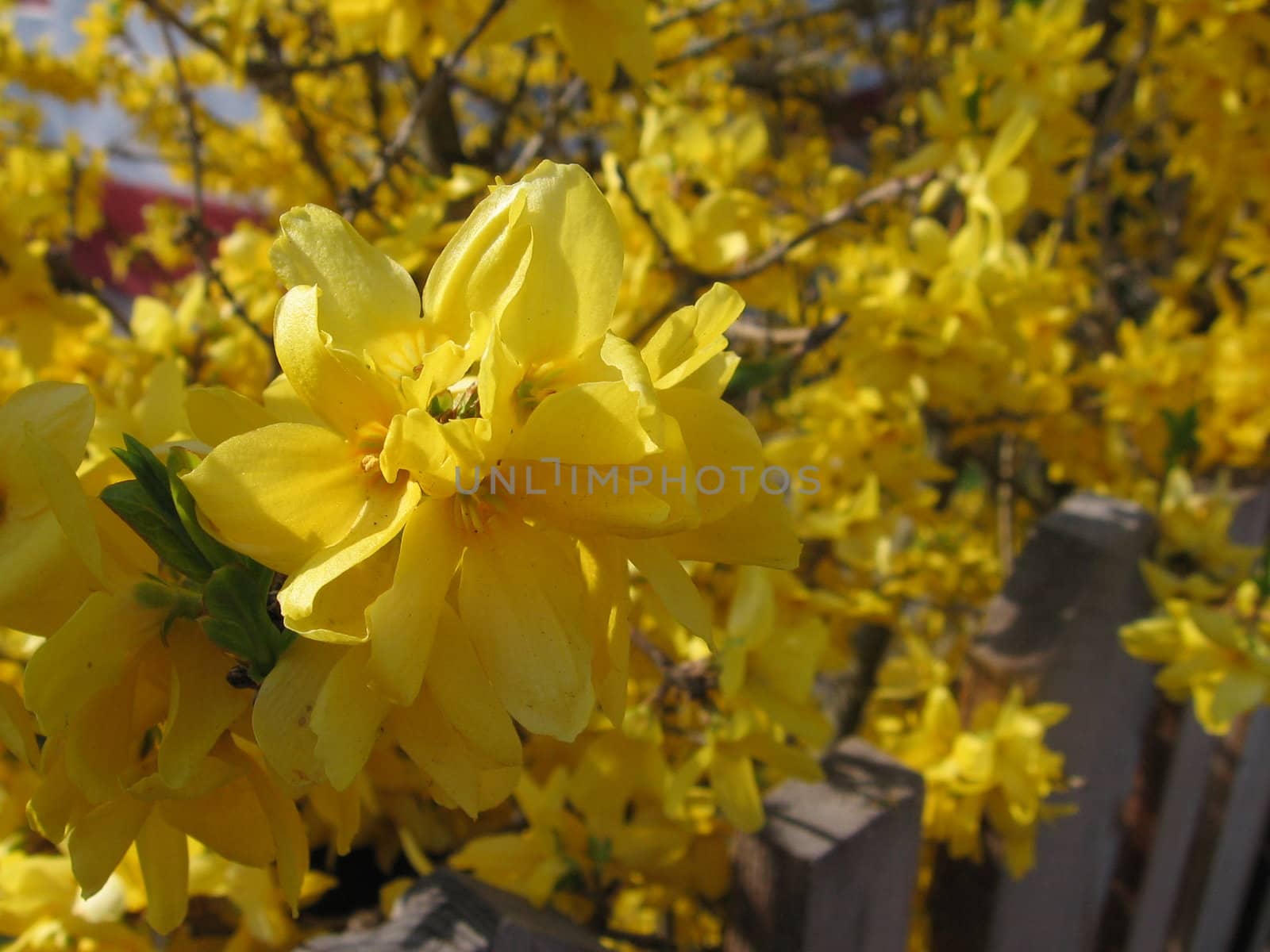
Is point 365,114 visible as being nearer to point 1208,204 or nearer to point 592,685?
point 1208,204

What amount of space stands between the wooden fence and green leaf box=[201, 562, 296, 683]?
39 centimetres

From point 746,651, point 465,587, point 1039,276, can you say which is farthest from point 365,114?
point 465,587

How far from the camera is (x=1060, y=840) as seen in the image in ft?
5.63

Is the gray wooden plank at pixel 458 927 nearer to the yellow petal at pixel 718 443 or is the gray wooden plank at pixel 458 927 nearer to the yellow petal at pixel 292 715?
the yellow petal at pixel 292 715

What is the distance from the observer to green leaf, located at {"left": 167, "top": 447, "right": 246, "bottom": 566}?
50 cm

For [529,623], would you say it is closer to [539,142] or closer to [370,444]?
[370,444]

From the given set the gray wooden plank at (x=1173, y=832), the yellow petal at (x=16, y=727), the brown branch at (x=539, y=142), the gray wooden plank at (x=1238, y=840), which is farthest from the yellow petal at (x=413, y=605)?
the gray wooden plank at (x=1238, y=840)

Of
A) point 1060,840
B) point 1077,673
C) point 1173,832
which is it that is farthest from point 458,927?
point 1173,832

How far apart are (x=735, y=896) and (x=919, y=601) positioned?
6.64ft

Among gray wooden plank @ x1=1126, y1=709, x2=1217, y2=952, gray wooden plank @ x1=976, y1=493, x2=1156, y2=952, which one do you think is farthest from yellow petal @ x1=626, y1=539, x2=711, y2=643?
gray wooden plank @ x1=1126, y1=709, x2=1217, y2=952

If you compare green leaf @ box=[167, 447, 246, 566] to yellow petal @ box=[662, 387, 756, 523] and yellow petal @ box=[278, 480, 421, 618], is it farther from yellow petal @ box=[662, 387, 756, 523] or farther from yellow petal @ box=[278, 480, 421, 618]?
yellow petal @ box=[662, 387, 756, 523]

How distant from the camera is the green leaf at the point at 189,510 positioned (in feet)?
1.65

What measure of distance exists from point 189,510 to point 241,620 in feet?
0.24

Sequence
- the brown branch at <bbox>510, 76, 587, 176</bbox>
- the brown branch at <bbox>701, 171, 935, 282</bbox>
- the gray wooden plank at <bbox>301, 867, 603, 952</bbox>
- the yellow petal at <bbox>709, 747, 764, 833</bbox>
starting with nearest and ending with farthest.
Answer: the gray wooden plank at <bbox>301, 867, 603, 952</bbox> < the yellow petal at <bbox>709, 747, 764, 833</bbox> < the brown branch at <bbox>701, 171, 935, 282</bbox> < the brown branch at <bbox>510, 76, 587, 176</bbox>
